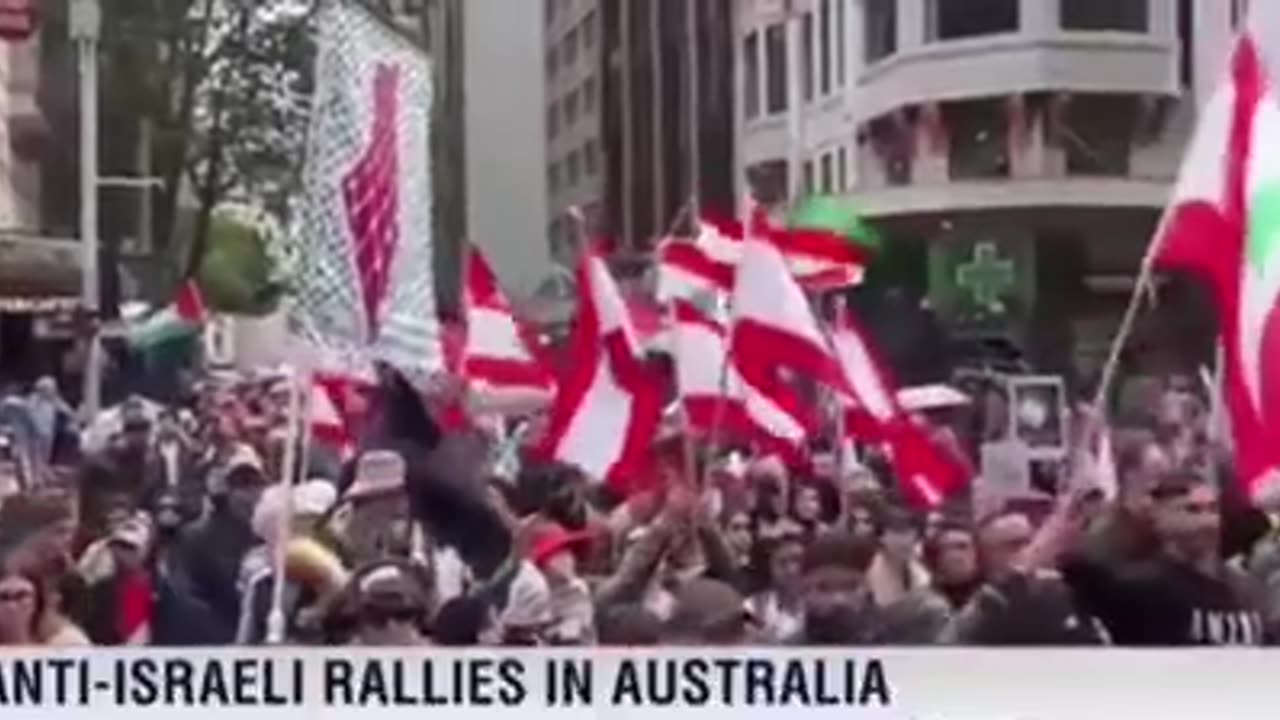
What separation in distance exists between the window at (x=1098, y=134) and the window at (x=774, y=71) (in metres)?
0.30

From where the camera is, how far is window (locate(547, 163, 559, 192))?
6.68 feet

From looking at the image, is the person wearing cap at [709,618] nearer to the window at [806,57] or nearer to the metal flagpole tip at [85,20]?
the window at [806,57]

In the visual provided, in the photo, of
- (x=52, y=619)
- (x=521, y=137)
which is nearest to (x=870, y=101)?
(x=521, y=137)

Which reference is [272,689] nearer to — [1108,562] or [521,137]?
[521,137]

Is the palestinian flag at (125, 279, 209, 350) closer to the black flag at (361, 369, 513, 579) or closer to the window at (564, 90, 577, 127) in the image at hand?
the black flag at (361, 369, 513, 579)

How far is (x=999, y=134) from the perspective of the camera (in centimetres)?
189

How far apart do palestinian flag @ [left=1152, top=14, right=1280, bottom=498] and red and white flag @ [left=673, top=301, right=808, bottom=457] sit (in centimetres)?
49

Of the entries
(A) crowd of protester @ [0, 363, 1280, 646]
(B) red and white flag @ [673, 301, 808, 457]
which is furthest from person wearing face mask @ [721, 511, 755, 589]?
(B) red and white flag @ [673, 301, 808, 457]

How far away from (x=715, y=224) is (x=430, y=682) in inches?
22.9

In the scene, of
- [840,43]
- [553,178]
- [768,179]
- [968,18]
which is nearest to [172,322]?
[553,178]

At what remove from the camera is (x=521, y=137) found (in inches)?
79.4

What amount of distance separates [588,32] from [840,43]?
0.28m

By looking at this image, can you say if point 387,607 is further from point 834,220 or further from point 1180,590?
point 1180,590

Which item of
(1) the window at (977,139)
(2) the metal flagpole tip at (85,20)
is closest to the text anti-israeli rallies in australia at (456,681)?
(1) the window at (977,139)
